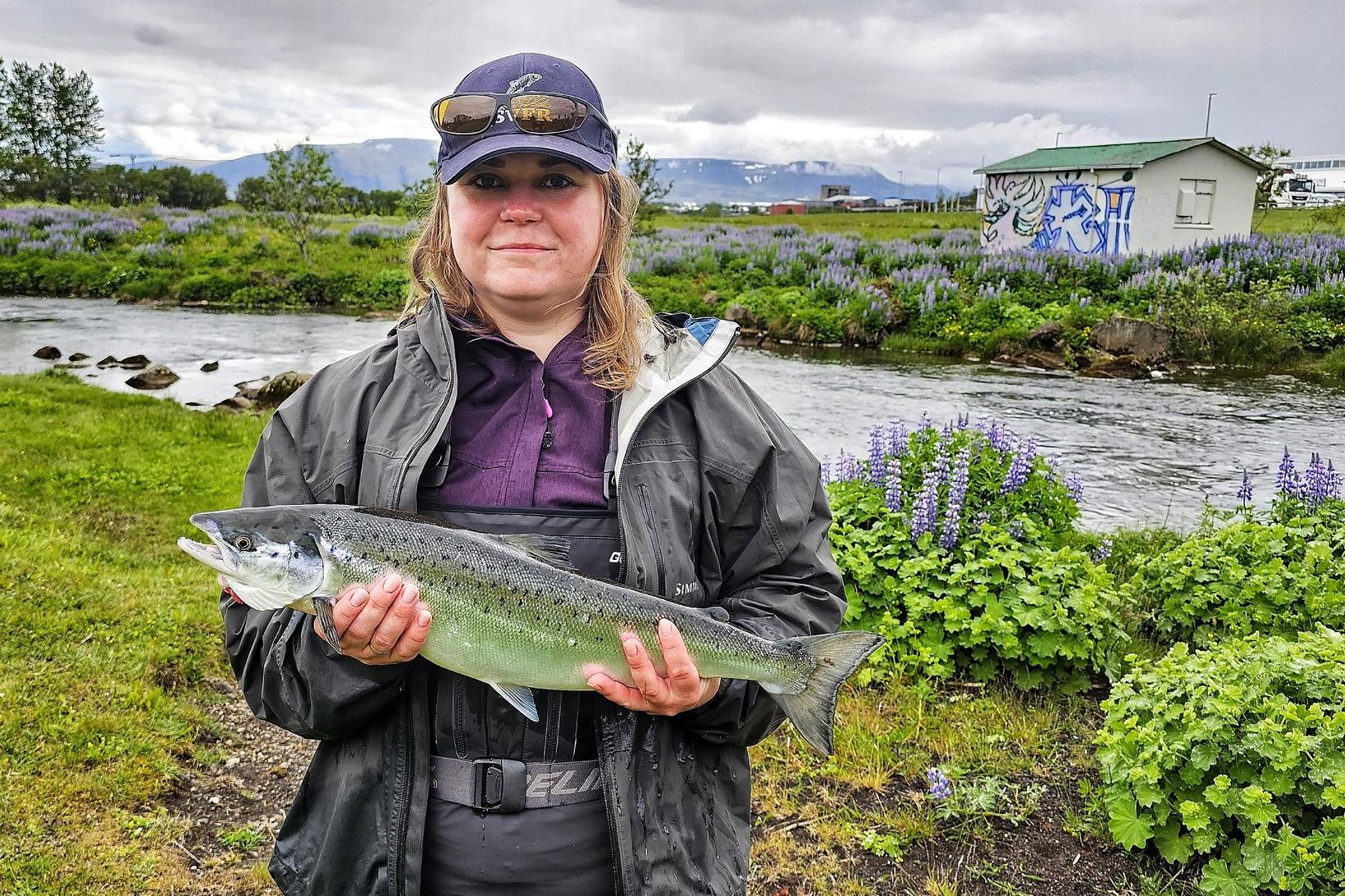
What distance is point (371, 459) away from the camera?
2484 millimetres

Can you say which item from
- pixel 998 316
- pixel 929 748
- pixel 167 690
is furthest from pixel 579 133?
pixel 998 316

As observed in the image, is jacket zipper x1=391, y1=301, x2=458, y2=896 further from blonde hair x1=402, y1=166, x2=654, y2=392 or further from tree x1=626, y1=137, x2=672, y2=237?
tree x1=626, y1=137, x2=672, y2=237

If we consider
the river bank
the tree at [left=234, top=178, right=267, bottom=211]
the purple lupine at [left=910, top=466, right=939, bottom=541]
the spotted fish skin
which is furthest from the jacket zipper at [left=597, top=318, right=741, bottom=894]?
the tree at [left=234, top=178, right=267, bottom=211]

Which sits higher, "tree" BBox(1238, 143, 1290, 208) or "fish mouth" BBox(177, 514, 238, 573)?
"tree" BBox(1238, 143, 1290, 208)

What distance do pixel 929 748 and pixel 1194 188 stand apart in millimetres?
31950

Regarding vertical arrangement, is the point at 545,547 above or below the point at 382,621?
above

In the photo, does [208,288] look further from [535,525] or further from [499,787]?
[499,787]

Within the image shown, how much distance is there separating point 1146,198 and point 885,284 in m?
11.5

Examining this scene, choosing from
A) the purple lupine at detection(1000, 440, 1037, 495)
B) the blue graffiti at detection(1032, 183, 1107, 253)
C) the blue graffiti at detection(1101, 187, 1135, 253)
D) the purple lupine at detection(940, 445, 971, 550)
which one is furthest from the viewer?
the blue graffiti at detection(1032, 183, 1107, 253)

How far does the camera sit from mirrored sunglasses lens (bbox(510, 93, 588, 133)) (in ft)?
Answer: 8.36

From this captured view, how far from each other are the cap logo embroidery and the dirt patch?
11.8ft

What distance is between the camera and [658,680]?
7.86ft

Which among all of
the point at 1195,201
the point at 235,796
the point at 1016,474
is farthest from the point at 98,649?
the point at 1195,201

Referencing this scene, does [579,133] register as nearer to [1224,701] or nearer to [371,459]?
[371,459]
